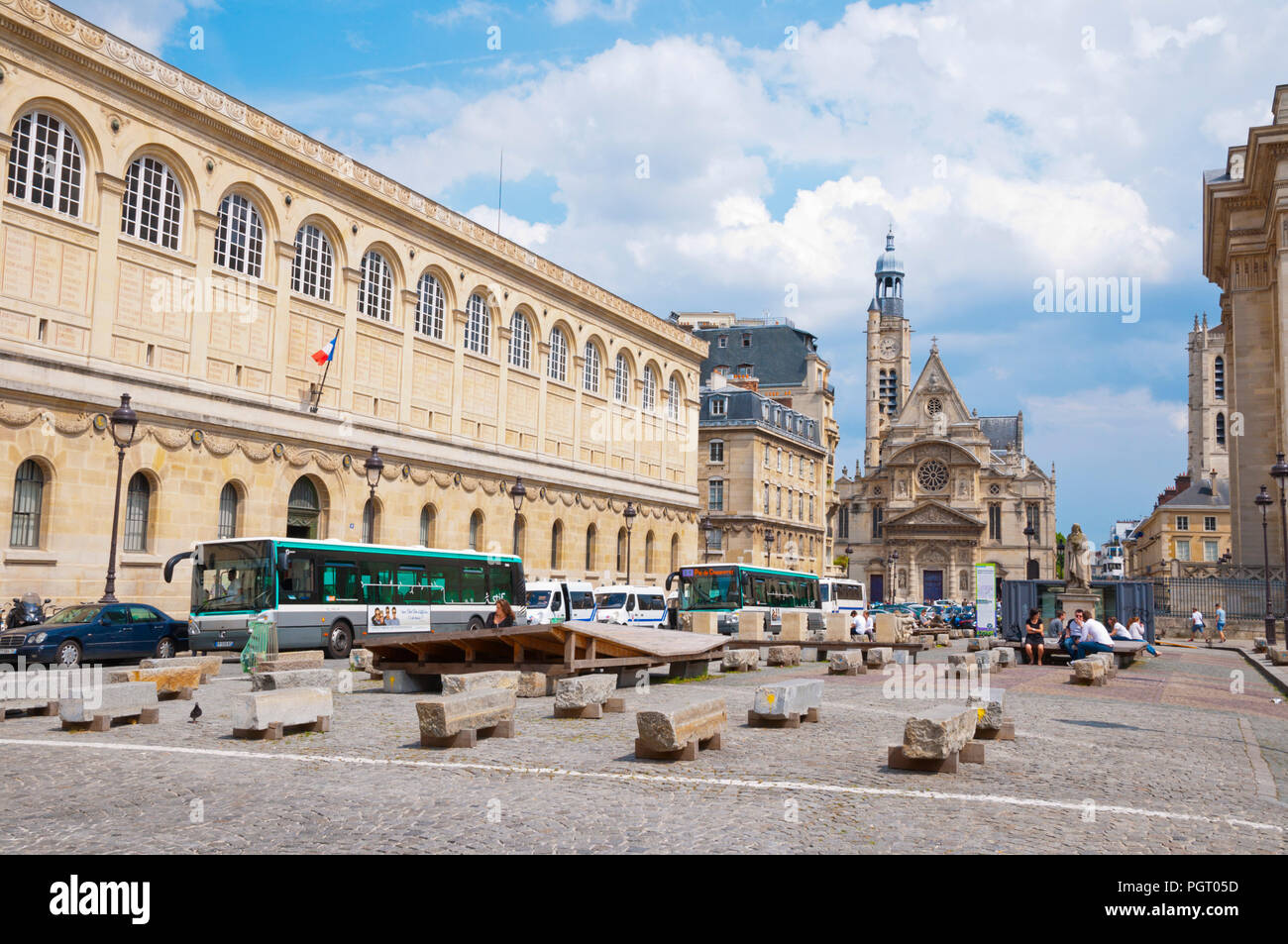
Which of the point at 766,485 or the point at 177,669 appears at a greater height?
the point at 766,485

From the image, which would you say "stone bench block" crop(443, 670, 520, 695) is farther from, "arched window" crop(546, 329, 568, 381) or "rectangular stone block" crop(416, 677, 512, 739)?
"arched window" crop(546, 329, 568, 381)

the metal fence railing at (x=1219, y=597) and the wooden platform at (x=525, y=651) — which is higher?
the metal fence railing at (x=1219, y=597)

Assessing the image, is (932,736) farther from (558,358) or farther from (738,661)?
(558,358)

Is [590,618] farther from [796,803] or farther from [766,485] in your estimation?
[766,485]

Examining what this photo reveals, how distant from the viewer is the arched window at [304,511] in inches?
1341

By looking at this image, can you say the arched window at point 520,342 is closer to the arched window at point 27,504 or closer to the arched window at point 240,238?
the arched window at point 240,238

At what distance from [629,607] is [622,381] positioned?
1846cm

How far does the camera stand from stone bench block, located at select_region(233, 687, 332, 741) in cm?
1109

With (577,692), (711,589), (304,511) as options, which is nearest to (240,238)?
(304,511)

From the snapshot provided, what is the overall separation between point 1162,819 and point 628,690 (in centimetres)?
1060

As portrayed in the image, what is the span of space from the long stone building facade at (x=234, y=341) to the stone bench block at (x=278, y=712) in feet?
57.8

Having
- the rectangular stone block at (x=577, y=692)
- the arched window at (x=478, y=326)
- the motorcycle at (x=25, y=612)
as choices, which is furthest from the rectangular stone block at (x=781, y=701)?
the arched window at (x=478, y=326)
